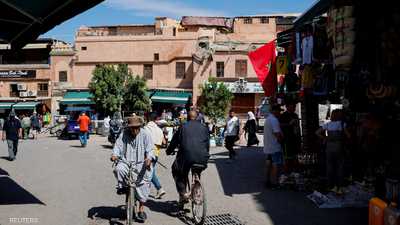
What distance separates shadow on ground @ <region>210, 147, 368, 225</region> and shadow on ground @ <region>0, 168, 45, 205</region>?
3.68 metres

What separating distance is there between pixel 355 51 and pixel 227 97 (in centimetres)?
3407

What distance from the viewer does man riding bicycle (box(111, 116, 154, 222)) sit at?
6.98m

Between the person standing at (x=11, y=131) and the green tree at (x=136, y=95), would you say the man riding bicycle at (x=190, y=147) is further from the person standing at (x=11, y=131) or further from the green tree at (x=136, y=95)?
the green tree at (x=136, y=95)

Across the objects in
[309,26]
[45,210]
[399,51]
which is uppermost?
[309,26]

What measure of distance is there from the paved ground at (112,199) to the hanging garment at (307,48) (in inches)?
104

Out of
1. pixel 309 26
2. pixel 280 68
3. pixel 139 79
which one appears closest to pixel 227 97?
pixel 139 79

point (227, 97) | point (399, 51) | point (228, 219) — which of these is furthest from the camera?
point (227, 97)

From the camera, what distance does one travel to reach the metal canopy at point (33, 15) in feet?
22.2

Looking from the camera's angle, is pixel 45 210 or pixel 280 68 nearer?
pixel 45 210

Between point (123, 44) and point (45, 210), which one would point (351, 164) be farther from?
point (123, 44)

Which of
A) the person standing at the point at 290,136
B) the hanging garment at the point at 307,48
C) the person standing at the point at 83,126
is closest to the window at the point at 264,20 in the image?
the person standing at the point at 83,126

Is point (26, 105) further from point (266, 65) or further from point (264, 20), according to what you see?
point (266, 65)

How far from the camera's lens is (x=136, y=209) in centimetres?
762

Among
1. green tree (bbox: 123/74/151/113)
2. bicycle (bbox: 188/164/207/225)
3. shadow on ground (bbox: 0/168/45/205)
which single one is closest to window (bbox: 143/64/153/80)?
green tree (bbox: 123/74/151/113)
